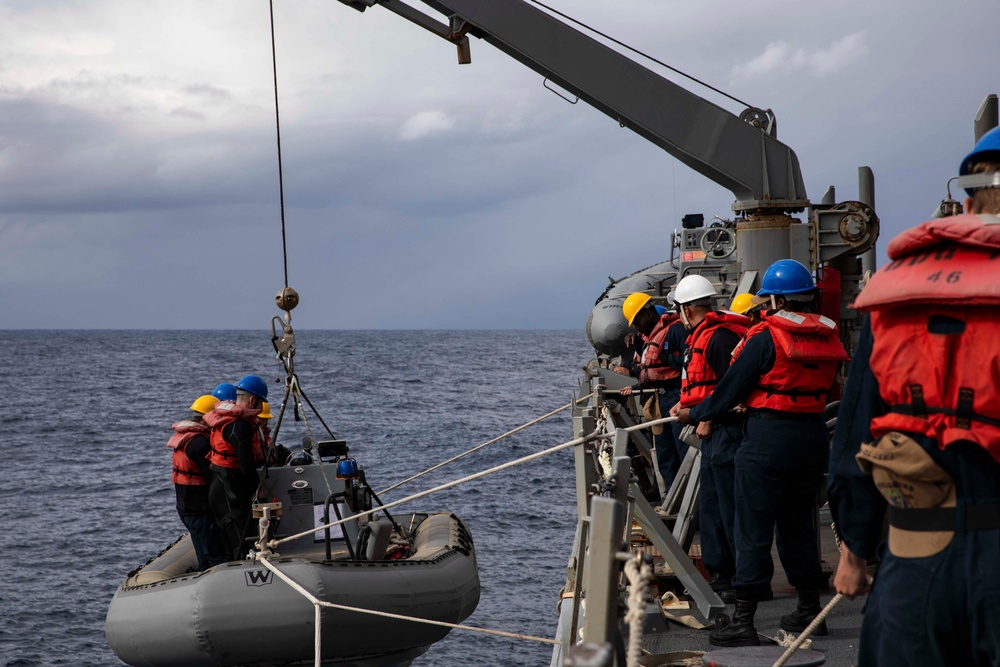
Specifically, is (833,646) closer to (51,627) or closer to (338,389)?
(51,627)

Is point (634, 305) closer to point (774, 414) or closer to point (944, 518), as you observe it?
point (774, 414)

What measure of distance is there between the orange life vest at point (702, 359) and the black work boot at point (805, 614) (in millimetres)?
1077

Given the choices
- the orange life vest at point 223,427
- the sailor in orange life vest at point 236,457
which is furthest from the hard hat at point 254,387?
the orange life vest at point 223,427

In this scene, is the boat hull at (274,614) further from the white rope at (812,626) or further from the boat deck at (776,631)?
the white rope at (812,626)

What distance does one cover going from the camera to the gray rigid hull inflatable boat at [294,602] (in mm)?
7762

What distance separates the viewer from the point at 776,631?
5.02m

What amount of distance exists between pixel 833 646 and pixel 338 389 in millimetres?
48919

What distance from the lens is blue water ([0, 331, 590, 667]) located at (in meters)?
13.9

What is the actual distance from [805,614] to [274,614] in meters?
4.23

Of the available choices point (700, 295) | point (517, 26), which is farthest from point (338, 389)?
point (700, 295)

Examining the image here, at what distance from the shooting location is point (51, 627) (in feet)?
45.4

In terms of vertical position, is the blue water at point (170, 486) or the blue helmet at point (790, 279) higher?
the blue helmet at point (790, 279)

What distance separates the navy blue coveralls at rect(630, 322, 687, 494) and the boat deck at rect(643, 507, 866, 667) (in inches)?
89.2

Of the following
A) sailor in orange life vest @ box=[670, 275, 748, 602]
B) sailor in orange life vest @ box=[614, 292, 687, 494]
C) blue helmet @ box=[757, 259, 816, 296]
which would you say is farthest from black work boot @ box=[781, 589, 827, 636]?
sailor in orange life vest @ box=[614, 292, 687, 494]
